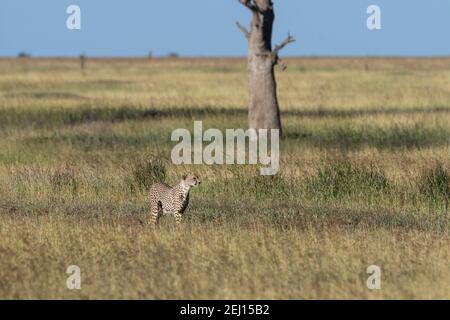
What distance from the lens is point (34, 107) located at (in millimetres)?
32094

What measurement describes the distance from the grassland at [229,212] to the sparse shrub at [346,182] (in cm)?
2

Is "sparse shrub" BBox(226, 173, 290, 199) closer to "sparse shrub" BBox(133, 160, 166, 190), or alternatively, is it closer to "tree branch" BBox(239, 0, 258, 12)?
"sparse shrub" BBox(133, 160, 166, 190)

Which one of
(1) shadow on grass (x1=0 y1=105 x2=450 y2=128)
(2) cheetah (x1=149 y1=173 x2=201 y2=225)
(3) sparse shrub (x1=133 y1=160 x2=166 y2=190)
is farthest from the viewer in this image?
(1) shadow on grass (x1=0 y1=105 x2=450 y2=128)

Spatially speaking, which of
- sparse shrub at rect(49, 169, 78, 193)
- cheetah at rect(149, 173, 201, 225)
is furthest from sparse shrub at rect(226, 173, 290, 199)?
cheetah at rect(149, 173, 201, 225)

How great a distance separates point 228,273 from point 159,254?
1122 mm

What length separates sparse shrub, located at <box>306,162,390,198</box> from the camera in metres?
16.4

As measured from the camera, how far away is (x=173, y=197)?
13359mm

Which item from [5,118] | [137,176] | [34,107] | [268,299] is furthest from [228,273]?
[34,107]

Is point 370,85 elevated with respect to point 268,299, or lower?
elevated

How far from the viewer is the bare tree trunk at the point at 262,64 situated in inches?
931

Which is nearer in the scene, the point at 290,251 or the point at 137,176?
the point at 290,251

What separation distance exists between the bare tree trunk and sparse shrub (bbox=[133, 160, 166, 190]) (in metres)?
6.56

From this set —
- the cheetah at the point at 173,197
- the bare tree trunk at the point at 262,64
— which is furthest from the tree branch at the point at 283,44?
the cheetah at the point at 173,197
